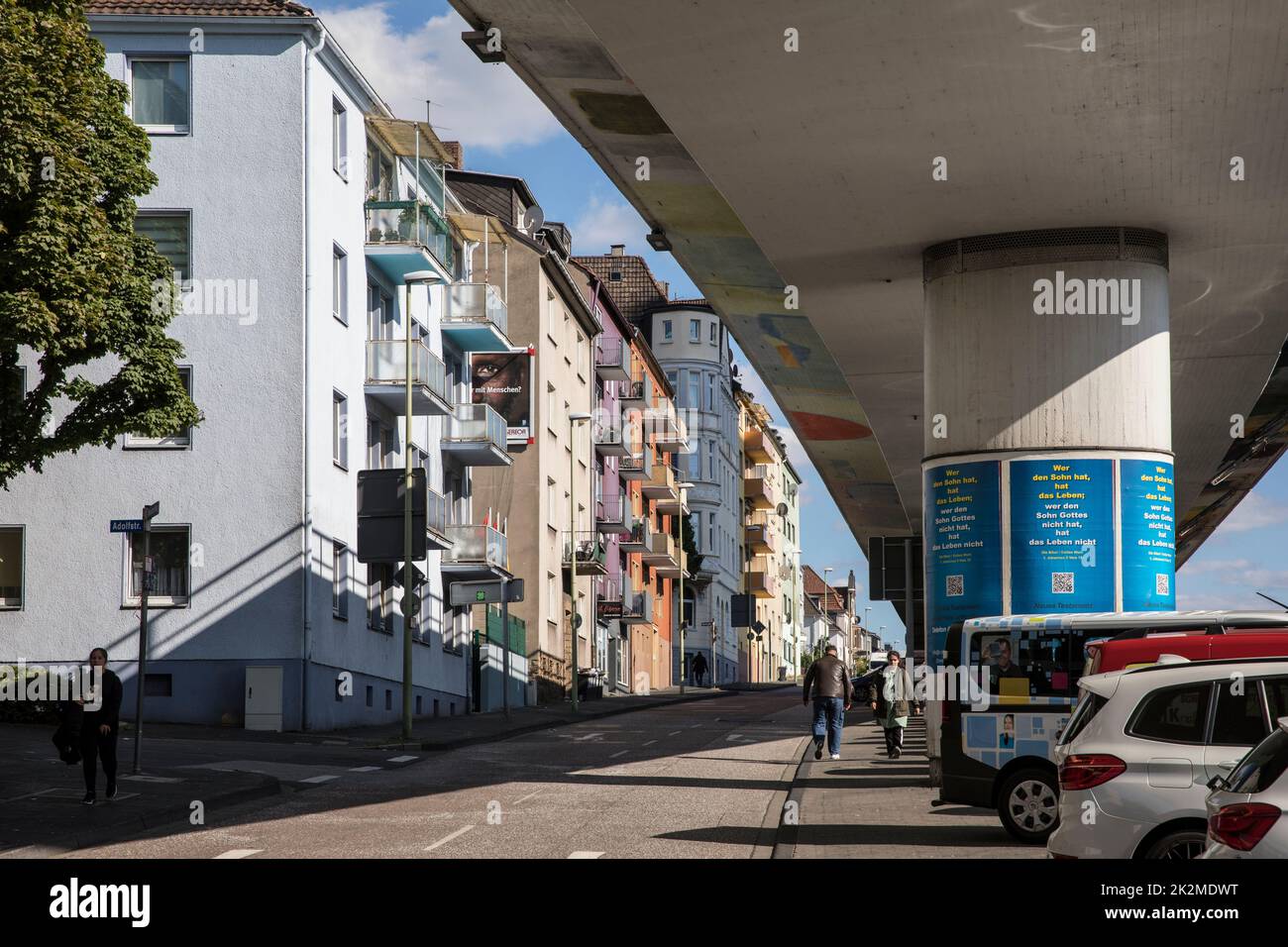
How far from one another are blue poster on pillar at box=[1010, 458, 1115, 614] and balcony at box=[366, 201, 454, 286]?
22.8 meters

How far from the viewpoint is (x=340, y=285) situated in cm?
3716

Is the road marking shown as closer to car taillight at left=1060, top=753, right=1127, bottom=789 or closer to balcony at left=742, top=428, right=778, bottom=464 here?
car taillight at left=1060, top=753, right=1127, bottom=789

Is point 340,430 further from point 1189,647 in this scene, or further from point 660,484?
point 660,484

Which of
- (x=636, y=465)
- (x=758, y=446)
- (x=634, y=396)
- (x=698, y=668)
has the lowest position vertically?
(x=698, y=668)

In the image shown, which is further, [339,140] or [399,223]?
[399,223]

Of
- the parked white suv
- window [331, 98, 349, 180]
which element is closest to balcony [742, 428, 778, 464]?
window [331, 98, 349, 180]

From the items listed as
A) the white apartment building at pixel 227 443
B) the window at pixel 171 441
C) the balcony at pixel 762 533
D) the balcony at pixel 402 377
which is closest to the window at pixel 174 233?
the white apartment building at pixel 227 443

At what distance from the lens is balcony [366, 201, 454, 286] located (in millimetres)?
38781

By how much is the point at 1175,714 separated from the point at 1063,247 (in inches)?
349

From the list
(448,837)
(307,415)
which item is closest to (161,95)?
(307,415)

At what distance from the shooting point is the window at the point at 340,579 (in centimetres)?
3606

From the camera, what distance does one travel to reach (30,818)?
1689 cm

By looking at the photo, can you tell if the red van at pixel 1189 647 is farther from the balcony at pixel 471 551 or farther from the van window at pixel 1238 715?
the balcony at pixel 471 551
